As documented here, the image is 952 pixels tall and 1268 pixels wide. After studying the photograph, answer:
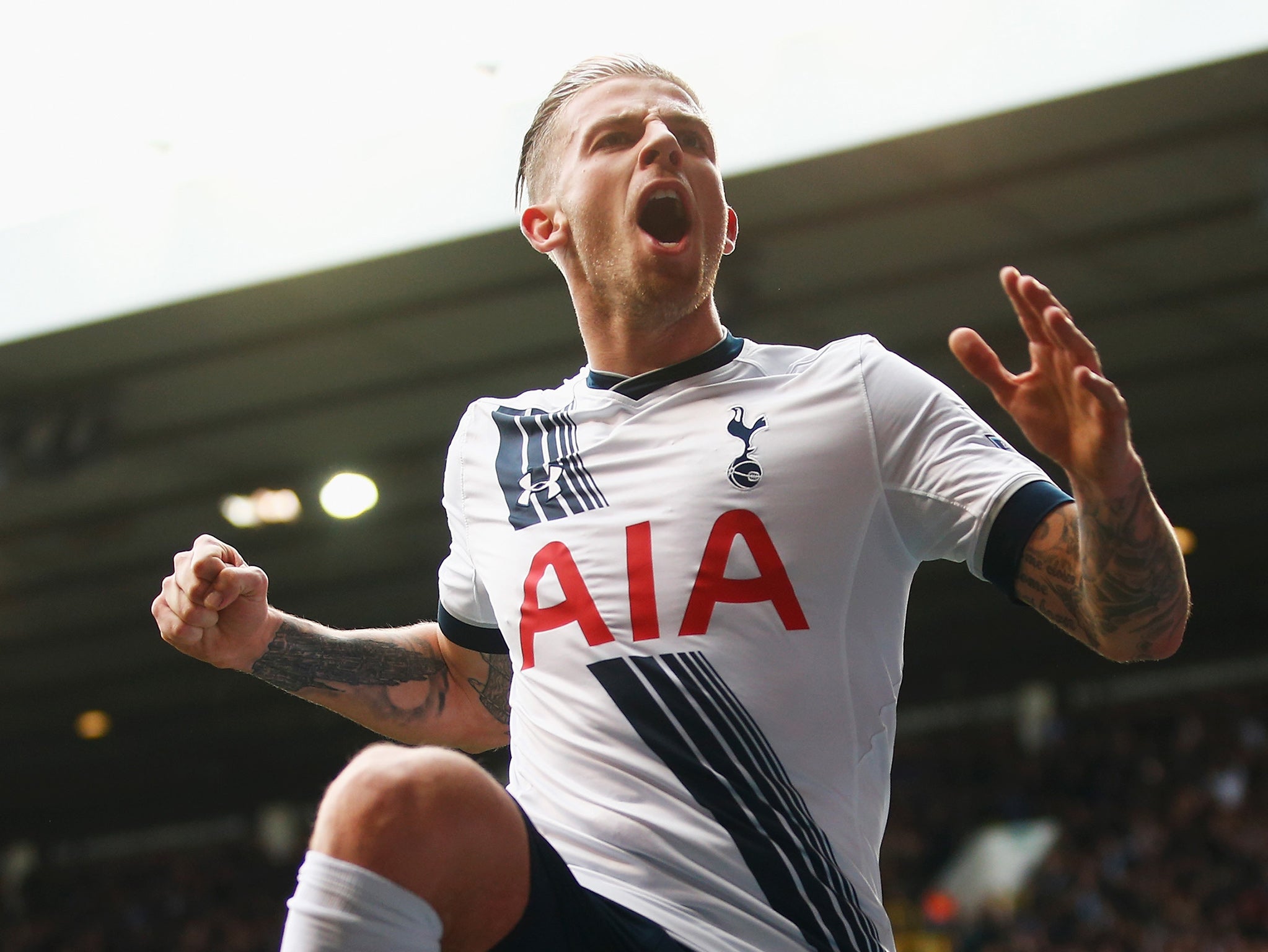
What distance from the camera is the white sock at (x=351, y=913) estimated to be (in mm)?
1413

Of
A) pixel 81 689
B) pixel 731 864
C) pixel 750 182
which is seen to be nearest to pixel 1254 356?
pixel 750 182

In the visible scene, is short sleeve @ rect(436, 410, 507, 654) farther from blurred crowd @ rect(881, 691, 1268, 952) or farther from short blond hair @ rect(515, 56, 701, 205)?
blurred crowd @ rect(881, 691, 1268, 952)

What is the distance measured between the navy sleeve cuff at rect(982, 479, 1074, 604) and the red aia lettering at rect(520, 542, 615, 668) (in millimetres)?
535

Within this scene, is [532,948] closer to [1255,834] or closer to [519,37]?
[519,37]

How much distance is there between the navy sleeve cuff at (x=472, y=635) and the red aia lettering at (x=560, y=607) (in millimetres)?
380

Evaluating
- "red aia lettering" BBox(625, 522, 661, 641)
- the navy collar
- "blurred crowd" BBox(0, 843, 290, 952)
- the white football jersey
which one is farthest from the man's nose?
"blurred crowd" BBox(0, 843, 290, 952)

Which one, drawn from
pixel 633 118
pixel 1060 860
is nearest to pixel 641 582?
pixel 633 118

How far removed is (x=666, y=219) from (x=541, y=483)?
1.67 ft

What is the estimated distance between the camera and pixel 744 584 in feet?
6.18

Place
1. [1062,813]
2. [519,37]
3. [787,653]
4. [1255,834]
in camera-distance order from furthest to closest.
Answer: [1062,813], [1255,834], [519,37], [787,653]

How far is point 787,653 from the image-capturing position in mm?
1854

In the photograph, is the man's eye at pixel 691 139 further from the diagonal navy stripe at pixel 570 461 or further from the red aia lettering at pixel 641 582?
the red aia lettering at pixel 641 582

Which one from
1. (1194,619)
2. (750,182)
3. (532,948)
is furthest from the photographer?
(1194,619)

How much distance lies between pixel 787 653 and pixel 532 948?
1.74 ft
